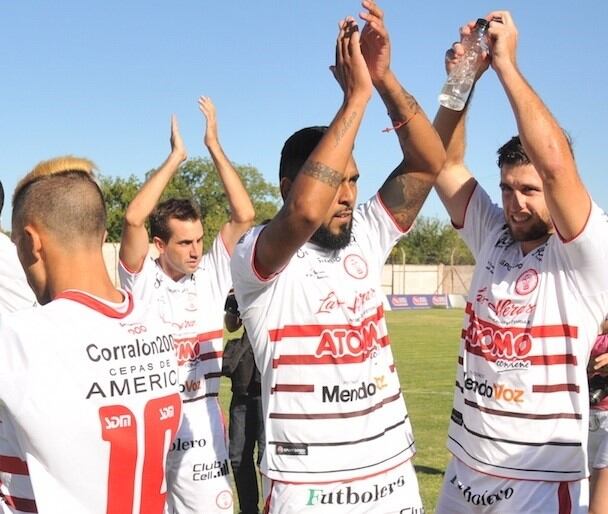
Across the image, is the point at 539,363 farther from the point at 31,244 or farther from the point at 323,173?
the point at 31,244

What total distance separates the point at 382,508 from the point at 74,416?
5.39 ft

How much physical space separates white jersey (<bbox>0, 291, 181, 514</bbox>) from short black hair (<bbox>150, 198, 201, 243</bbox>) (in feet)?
11.9

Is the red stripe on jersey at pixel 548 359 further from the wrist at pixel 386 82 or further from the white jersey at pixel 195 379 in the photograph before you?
the white jersey at pixel 195 379

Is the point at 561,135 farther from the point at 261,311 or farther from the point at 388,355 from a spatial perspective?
the point at 261,311

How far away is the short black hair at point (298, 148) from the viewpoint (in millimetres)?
4121

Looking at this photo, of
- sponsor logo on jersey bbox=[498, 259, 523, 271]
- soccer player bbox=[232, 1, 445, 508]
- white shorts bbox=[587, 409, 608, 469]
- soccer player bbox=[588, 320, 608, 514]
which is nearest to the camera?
soccer player bbox=[232, 1, 445, 508]

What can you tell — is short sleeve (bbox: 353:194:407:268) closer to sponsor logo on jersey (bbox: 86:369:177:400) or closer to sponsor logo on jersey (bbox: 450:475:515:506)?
sponsor logo on jersey (bbox: 450:475:515:506)

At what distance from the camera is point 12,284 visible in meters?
5.03

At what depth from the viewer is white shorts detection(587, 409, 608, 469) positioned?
231 inches

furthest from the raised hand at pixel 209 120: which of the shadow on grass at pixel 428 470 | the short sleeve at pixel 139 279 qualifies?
the shadow on grass at pixel 428 470

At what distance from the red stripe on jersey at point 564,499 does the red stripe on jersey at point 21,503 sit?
8.31 ft

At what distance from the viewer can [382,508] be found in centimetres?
395

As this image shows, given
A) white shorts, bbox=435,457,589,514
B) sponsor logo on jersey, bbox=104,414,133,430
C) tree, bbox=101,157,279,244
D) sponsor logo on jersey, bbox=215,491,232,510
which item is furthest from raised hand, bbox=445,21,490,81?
tree, bbox=101,157,279,244

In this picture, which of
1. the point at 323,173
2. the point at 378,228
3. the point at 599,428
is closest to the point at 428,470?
the point at 599,428
